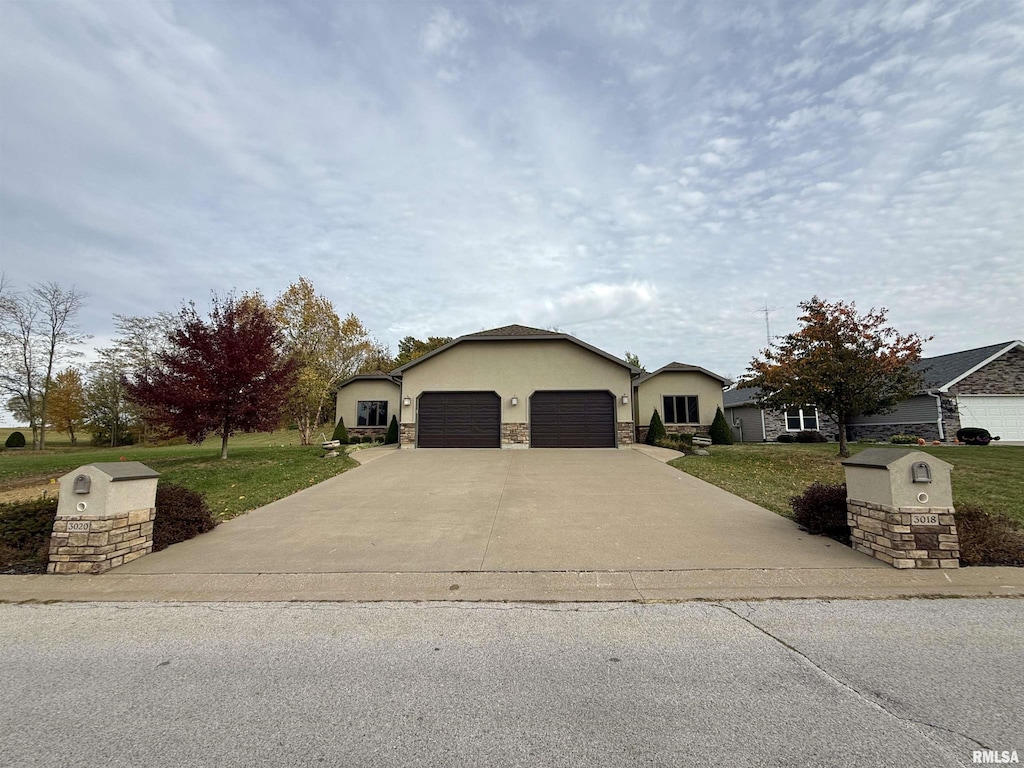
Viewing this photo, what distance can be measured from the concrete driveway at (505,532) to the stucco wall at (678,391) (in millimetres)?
12780

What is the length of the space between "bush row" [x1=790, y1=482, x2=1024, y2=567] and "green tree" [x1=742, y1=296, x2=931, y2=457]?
826 centimetres

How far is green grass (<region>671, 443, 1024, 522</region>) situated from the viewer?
8023 millimetres

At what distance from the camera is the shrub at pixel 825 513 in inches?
235

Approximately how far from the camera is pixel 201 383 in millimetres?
13961

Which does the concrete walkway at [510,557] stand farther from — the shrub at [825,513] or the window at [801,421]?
the window at [801,421]

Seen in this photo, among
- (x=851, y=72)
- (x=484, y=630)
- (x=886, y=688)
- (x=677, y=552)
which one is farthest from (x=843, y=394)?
(x=484, y=630)

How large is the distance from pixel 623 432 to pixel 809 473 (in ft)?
25.0

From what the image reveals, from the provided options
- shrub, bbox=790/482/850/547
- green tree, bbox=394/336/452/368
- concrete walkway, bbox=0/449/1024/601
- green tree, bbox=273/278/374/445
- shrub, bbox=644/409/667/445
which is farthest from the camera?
green tree, bbox=394/336/452/368

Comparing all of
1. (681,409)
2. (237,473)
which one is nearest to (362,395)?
(237,473)

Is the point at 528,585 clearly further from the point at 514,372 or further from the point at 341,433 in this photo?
the point at 341,433

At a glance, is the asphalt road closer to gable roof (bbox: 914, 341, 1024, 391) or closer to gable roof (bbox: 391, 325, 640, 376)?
gable roof (bbox: 391, 325, 640, 376)

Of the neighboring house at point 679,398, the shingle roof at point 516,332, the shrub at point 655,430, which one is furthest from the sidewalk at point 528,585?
the neighboring house at point 679,398

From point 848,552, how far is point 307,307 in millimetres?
26010

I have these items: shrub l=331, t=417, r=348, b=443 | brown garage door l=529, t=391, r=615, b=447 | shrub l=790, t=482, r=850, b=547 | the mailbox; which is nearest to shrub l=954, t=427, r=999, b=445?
brown garage door l=529, t=391, r=615, b=447
